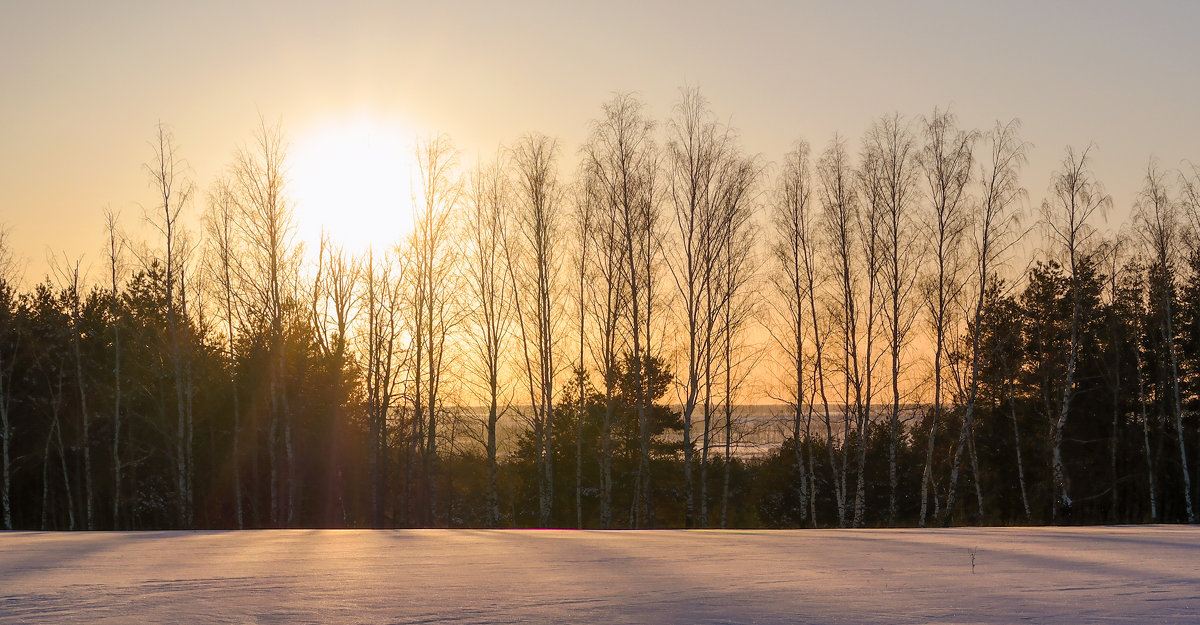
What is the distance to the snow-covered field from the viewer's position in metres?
5.64

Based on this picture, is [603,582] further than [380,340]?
No

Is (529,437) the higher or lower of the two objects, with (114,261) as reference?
lower

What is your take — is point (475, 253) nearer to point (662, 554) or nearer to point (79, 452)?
point (79, 452)

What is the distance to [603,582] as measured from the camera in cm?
701

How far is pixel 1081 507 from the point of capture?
34562 mm

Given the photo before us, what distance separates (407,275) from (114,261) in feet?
30.8

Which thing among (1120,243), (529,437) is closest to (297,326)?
A: (529,437)

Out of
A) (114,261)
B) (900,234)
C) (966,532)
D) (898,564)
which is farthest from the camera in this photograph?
(114,261)

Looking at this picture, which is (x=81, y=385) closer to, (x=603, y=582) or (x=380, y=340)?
(x=380, y=340)

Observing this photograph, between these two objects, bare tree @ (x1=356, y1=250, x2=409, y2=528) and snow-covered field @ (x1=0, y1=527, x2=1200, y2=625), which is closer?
snow-covered field @ (x1=0, y1=527, x2=1200, y2=625)

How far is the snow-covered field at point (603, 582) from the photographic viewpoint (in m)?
5.64

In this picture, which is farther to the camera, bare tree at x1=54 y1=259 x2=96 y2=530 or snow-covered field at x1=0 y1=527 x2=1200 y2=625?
bare tree at x1=54 y1=259 x2=96 y2=530

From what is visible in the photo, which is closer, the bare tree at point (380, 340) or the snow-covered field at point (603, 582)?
the snow-covered field at point (603, 582)

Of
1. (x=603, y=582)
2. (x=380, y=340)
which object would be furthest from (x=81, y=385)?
(x=603, y=582)
